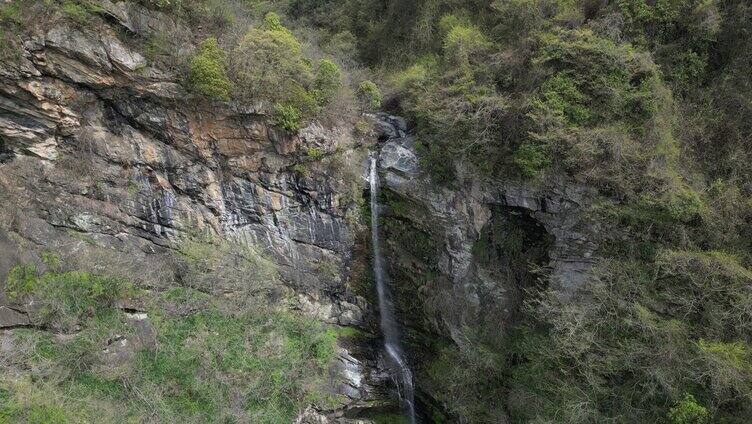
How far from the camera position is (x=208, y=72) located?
12.2 metres

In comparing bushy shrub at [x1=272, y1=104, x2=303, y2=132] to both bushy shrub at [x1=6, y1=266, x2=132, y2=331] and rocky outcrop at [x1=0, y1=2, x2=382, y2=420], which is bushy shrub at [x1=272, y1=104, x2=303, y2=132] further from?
bushy shrub at [x1=6, y1=266, x2=132, y2=331]

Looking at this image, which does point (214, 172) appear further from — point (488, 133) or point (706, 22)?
point (706, 22)

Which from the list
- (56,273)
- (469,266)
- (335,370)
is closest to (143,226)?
(56,273)

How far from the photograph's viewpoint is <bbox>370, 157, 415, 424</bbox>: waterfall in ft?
48.9

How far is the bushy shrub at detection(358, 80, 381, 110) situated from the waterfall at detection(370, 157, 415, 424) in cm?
218

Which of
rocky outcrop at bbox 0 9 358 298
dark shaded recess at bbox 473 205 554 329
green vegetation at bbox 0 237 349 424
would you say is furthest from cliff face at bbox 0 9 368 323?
dark shaded recess at bbox 473 205 554 329

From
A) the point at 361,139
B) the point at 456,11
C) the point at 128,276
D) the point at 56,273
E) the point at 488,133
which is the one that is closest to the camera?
the point at 56,273

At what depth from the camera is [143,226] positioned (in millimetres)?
12625

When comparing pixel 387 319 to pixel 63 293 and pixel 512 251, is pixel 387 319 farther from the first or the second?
pixel 63 293

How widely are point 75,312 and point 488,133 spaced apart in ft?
39.3

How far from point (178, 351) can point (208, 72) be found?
7.90 metres

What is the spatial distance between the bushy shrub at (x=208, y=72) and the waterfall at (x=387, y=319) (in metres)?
5.59

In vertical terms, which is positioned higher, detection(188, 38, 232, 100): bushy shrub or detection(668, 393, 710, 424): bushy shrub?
detection(188, 38, 232, 100): bushy shrub

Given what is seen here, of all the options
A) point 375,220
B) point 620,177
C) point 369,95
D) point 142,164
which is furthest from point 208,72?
point 620,177
